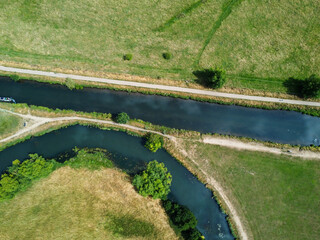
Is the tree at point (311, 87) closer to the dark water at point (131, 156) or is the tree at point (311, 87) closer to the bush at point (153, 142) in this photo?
the dark water at point (131, 156)

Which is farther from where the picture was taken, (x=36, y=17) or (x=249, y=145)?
(x=36, y=17)

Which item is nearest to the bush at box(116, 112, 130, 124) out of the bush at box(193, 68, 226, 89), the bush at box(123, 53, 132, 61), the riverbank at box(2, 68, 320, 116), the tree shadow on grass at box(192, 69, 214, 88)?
the riverbank at box(2, 68, 320, 116)

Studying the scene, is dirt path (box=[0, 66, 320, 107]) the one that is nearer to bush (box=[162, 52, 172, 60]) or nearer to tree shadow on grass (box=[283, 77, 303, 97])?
tree shadow on grass (box=[283, 77, 303, 97])

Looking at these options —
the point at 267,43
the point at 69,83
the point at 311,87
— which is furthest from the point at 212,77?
the point at 69,83

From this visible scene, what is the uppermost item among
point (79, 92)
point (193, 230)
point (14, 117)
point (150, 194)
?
point (79, 92)

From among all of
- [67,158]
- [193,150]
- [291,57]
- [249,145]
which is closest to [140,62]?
[193,150]

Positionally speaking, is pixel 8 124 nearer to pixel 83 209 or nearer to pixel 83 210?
pixel 83 209

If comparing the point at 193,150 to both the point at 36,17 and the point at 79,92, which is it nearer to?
the point at 79,92
